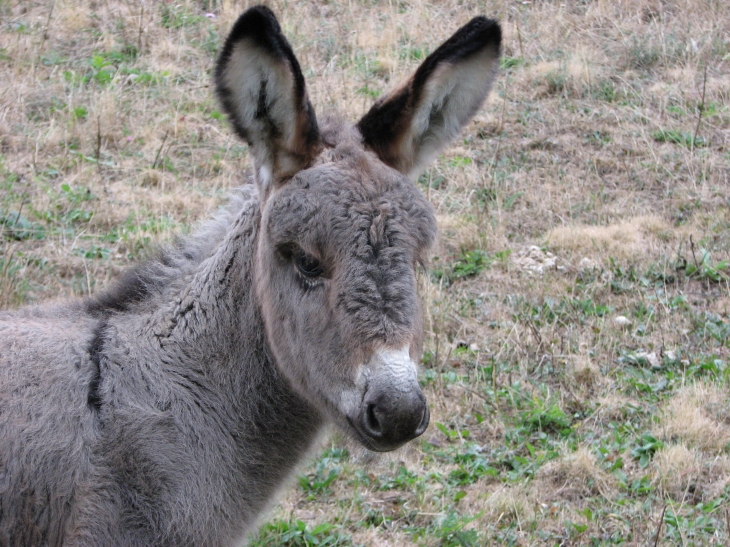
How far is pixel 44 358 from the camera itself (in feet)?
12.1

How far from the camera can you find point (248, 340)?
3998 millimetres

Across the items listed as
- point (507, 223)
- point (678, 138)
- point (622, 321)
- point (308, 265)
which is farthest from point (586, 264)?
point (308, 265)

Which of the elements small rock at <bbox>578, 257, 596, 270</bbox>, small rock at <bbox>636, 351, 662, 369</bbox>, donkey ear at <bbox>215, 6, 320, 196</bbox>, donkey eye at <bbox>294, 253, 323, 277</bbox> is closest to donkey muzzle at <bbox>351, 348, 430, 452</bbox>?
donkey eye at <bbox>294, 253, 323, 277</bbox>

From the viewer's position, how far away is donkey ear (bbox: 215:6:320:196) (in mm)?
3539

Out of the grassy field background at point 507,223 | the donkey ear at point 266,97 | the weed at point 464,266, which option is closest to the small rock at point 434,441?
the grassy field background at point 507,223

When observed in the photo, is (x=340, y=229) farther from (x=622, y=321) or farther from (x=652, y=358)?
(x=622, y=321)

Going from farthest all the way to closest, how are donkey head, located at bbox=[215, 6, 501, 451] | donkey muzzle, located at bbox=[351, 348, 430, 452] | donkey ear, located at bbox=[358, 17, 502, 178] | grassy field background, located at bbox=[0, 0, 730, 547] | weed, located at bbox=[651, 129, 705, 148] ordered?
weed, located at bbox=[651, 129, 705, 148]
grassy field background, located at bbox=[0, 0, 730, 547]
donkey ear, located at bbox=[358, 17, 502, 178]
donkey head, located at bbox=[215, 6, 501, 451]
donkey muzzle, located at bbox=[351, 348, 430, 452]

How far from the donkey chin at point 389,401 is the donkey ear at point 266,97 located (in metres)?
1.11

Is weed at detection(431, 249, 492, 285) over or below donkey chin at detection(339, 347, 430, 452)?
below

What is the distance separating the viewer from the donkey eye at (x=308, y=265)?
3.62 m

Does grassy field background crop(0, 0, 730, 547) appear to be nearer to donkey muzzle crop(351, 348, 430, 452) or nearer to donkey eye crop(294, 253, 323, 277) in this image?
donkey muzzle crop(351, 348, 430, 452)

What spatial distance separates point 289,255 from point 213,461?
3.39 ft

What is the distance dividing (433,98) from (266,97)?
884 millimetres

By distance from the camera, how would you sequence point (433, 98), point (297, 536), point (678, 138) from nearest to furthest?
point (433, 98)
point (297, 536)
point (678, 138)
